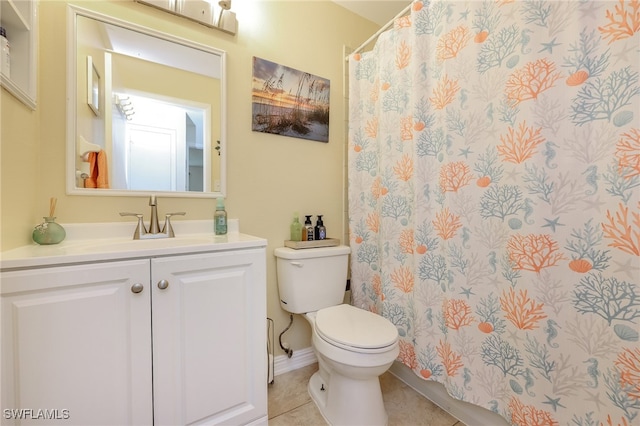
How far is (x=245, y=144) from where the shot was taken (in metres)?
1.46

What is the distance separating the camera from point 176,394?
0.92 metres

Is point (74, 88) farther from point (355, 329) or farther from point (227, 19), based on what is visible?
point (355, 329)

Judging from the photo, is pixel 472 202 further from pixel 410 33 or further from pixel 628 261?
pixel 410 33

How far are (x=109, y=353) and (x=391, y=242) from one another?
1.28 m

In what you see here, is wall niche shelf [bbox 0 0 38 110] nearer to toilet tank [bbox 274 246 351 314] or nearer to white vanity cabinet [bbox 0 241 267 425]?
white vanity cabinet [bbox 0 241 267 425]

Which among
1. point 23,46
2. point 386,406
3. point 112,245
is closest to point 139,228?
point 112,245

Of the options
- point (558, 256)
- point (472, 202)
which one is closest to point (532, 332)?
point (558, 256)

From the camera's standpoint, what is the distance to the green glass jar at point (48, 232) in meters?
0.97

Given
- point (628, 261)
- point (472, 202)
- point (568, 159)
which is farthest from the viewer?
point (472, 202)

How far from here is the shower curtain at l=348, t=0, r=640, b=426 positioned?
0.76 m

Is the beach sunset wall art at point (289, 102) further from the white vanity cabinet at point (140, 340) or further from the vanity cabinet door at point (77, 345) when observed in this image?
the vanity cabinet door at point (77, 345)

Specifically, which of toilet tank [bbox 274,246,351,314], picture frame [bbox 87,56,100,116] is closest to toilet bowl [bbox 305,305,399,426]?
toilet tank [bbox 274,246,351,314]

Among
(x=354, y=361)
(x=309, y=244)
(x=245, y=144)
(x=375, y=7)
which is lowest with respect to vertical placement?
(x=354, y=361)

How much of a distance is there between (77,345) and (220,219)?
0.69m
